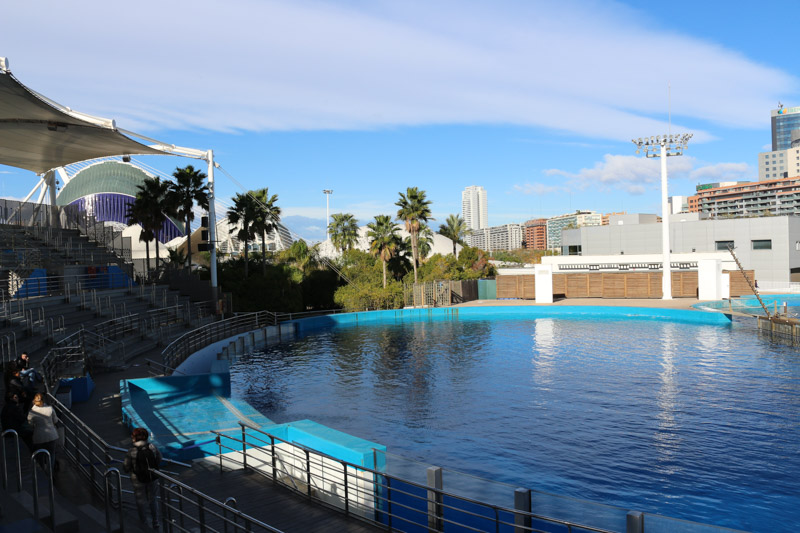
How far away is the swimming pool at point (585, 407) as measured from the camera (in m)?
12.6

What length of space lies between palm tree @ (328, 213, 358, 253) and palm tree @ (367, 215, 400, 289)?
20.6 m

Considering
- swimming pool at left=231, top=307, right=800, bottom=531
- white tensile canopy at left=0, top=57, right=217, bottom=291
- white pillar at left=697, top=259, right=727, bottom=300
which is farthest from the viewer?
white pillar at left=697, top=259, right=727, bottom=300

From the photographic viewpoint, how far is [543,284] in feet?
161

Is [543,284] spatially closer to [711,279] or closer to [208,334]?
[711,279]

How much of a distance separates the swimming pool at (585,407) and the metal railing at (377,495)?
4.05m

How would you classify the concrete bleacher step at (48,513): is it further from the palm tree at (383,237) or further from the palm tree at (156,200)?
the palm tree at (383,237)

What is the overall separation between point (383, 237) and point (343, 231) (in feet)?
74.9

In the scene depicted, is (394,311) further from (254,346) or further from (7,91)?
(7,91)

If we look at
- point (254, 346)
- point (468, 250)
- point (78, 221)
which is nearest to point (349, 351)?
point (254, 346)

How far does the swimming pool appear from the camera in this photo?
1259cm

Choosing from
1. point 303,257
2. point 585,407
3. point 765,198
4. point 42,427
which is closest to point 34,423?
point 42,427

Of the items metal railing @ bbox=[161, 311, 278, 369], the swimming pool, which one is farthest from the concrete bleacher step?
metal railing @ bbox=[161, 311, 278, 369]

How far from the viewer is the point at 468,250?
71.8 meters

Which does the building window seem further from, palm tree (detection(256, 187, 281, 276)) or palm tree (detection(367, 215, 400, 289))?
palm tree (detection(256, 187, 281, 276))
